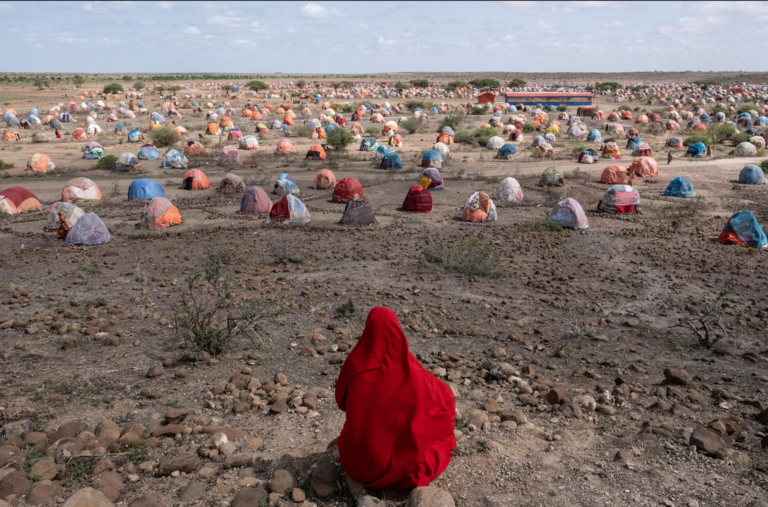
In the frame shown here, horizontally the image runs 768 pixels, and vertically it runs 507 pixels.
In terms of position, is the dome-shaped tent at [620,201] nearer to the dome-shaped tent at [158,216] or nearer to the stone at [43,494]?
the dome-shaped tent at [158,216]

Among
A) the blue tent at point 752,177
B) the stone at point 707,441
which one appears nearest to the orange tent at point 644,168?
the blue tent at point 752,177

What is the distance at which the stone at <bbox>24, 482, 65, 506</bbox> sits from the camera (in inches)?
160

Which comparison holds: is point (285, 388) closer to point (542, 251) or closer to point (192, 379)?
point (192, 379)

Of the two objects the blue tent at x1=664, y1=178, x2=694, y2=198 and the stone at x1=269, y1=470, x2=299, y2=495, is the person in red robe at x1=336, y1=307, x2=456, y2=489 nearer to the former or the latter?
the stone at x1=269, y1=470, x2=299, y2=495

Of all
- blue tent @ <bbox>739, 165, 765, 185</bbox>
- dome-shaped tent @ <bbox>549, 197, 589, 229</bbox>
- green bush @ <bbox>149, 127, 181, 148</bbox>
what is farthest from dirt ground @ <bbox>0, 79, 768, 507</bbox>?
green bush @ <bbox>149, 127, 181, 148</bbox>

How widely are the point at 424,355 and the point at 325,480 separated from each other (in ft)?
9.40

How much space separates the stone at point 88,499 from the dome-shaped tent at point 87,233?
9359 mm

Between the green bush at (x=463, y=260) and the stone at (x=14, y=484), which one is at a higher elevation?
the stone at (x=14, y=484)

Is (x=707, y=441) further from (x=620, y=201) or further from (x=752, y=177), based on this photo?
(x=752, y=177)

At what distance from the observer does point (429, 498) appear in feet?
12.4

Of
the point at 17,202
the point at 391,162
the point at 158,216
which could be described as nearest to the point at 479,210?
the point at 158,216

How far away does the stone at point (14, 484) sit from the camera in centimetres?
410

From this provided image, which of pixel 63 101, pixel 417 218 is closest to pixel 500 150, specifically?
pixel 417 218

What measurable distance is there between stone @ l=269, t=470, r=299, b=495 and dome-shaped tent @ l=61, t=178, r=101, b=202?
15.1 m
